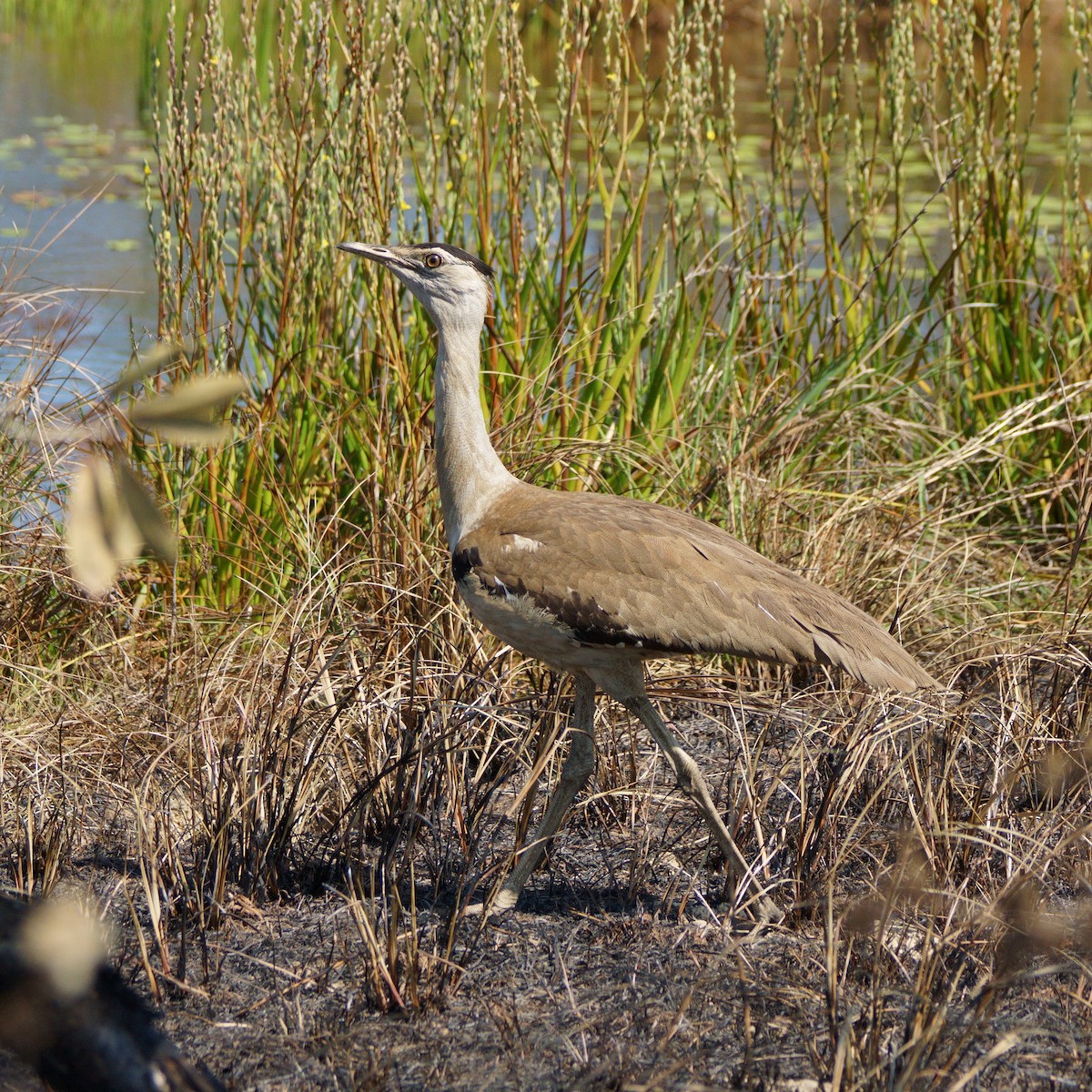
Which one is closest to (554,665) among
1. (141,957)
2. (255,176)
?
(141,957)

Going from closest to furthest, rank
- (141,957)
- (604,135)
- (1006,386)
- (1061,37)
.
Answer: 1. (141,957)
2. (604,135)
3. (1006,386)
4. (1061,37)

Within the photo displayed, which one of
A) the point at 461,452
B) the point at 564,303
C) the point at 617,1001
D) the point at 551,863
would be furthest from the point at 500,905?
the point at 564,303

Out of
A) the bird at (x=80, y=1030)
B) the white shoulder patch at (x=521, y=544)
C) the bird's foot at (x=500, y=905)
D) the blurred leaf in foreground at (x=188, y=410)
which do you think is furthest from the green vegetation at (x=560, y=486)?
the blurred leaf in foreground at (x=188, y=410)

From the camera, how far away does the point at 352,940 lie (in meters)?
3.16

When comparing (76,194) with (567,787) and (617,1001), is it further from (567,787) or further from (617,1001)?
(617,1001)

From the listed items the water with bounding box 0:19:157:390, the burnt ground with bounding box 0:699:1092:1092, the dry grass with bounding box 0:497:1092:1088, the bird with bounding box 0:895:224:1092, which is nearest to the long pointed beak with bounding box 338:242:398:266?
the dry grass with bounding box 0:497:1092:1088

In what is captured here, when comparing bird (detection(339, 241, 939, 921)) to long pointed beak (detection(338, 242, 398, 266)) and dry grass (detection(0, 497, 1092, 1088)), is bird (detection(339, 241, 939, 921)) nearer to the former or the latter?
dry grass (detection(0, 497, 1092, 1088))

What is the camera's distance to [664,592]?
3338mm

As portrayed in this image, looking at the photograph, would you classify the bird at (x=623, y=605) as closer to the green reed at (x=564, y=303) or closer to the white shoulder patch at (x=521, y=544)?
the white shoulder patch at (x=521, y=544)

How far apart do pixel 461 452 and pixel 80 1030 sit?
2209mm

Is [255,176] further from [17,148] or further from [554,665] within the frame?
[17,148]

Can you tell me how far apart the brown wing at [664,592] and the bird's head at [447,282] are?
2.04 feet

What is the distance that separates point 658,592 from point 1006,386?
9.35 ft

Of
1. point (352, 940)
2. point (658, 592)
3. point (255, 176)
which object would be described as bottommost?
point (352, 940)
